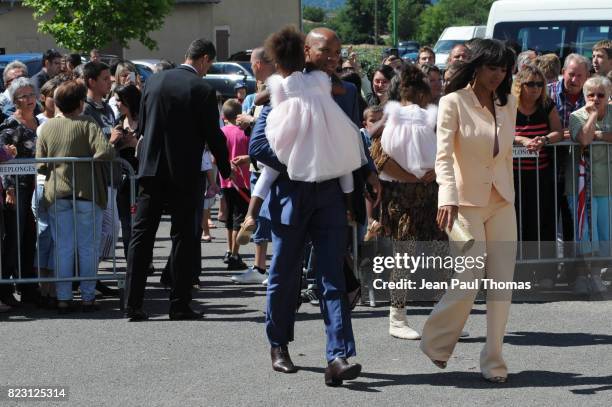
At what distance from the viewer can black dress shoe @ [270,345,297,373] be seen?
7.17 meters

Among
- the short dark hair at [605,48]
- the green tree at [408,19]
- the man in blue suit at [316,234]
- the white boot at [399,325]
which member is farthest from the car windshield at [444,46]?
the green tree at [408,19]

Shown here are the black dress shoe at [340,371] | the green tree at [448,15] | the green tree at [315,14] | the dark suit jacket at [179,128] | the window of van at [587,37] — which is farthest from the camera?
the green tree at [315,14]

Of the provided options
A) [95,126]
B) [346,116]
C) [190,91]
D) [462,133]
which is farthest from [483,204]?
[95,126]

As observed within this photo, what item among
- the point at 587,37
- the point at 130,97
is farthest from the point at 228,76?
the point at 130,97

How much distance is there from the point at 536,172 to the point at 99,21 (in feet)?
98.7

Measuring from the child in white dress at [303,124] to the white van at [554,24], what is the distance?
11109 mm

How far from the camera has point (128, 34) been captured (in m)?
38.7

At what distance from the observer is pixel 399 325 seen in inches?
322

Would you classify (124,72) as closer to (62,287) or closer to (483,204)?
(62,287)

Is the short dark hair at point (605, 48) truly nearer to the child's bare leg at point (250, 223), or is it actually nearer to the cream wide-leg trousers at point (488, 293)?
the cream wide-leg trousers at point (488, 293)

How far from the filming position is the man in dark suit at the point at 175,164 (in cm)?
880

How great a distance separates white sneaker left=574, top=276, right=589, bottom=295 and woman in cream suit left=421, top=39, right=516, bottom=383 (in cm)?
293

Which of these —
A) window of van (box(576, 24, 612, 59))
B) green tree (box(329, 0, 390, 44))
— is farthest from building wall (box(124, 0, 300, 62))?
green tree (box(329, 0, 390, 44))

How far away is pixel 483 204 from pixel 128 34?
108ft
